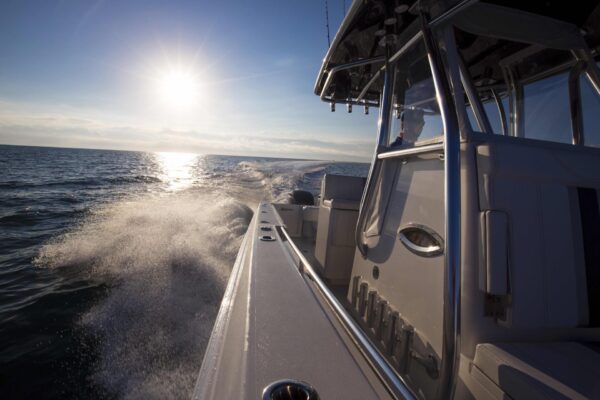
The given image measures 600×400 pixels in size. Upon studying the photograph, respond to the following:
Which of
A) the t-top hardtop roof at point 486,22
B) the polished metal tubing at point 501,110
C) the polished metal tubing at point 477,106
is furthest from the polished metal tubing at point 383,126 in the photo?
the polished metal tubing at point 501,110

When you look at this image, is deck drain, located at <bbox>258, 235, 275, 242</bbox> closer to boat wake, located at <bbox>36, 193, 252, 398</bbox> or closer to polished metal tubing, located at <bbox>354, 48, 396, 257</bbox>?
polished metal tubing, located at <bbox>354, 48, 396, 257</bbox>

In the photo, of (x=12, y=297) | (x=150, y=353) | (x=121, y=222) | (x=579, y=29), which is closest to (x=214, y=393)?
A: (x=150, y=353)

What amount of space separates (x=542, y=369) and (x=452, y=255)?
0.40 metres

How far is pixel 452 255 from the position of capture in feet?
2.95

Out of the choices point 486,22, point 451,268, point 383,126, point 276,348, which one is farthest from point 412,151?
point 276,348

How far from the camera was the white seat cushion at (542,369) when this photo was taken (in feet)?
2.49

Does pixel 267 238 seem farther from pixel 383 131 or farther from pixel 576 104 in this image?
pixel 576 104

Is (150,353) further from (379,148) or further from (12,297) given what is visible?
(12,297)

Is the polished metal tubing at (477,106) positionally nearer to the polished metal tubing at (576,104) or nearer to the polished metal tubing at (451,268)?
the polished metal tubing at (451,268)

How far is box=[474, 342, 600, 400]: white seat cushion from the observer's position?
2.49 ft

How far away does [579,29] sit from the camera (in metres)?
1.81

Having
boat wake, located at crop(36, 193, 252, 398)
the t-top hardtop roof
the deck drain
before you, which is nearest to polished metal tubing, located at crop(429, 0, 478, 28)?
the t-top hardtop roof

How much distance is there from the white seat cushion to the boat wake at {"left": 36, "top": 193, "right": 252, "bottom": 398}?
1.88m

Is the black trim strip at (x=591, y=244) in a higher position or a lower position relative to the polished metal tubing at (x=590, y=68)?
lower
